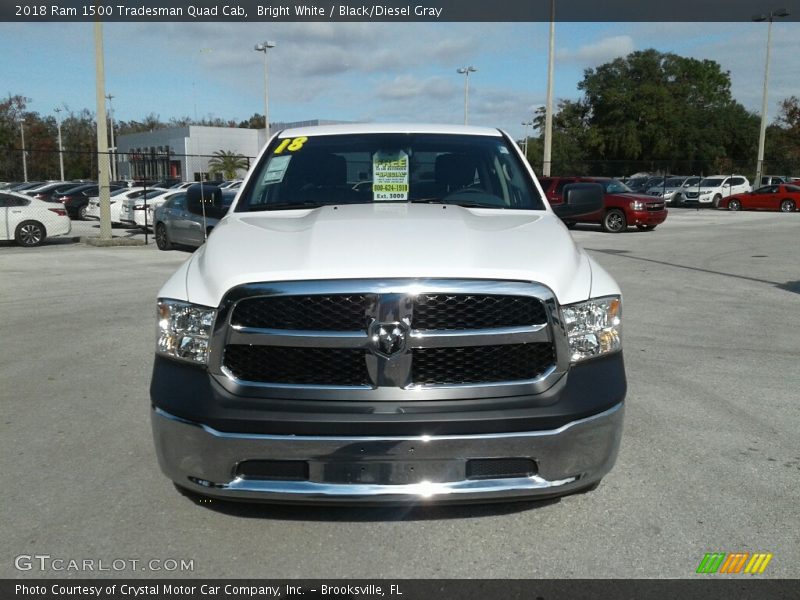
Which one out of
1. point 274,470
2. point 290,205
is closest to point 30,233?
point 290,205

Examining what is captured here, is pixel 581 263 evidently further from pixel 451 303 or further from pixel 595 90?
pixel 595 90

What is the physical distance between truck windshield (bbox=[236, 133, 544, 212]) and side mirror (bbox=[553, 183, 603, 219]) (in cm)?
37

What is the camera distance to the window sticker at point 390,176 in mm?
4406

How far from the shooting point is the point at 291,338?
2873 mm

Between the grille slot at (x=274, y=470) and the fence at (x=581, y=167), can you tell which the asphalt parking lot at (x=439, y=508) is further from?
the fence at (x=581, y=167)

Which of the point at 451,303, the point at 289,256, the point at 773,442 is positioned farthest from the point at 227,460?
the point at 773,442

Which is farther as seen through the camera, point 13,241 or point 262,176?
point 13,241

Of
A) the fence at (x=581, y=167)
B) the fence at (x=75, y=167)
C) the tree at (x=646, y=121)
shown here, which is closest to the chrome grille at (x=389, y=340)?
the fence at (x=581, y=167)

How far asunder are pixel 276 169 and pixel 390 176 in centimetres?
75

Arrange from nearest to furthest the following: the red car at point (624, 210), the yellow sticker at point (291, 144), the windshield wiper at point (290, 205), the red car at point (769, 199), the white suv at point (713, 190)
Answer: the windshield wiper at point (290, 205)
the yellow sticker at point (291, 144)
the red car at point (624, 210)
the red car at point (769, 199)
the white suv at point (713, 190)

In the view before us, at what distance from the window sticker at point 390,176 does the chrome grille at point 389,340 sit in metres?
1.61

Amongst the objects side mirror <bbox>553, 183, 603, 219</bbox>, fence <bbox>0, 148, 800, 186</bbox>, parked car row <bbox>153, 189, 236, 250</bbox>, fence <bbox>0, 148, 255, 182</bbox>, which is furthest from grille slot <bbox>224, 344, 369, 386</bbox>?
fence <bbox>0, 148, 255, 182</bbox>

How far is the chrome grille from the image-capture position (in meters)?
2.86

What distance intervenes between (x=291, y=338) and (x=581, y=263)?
4.63 feet
